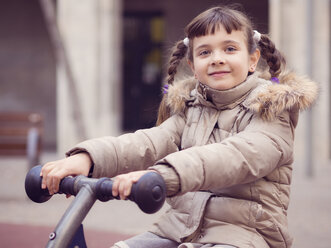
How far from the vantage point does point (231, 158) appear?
1859 millimetres

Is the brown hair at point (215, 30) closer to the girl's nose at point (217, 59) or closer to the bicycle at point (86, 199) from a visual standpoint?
the girl's nose at point (217, 59)

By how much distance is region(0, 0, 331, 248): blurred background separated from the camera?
5664 millimetres

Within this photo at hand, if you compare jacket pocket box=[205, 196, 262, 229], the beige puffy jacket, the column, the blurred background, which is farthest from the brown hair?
the column

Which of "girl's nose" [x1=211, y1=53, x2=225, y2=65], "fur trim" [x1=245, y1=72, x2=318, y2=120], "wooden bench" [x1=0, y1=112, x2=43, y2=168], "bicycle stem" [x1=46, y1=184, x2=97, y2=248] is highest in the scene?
"girl's nose" [x1=211, y1=53, x2=225, y2=65]

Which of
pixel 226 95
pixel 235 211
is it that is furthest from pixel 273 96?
pixel 235 211

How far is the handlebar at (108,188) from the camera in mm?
1494

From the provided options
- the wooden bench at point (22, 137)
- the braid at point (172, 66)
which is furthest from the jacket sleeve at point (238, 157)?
the wooden bench at point (22, 137)

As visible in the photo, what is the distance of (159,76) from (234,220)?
12.3 m

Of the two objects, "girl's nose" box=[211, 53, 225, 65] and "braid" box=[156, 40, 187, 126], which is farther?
"braid" box=[156, 40, 187, 126]

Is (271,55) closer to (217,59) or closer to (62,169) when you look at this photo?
(217,59)

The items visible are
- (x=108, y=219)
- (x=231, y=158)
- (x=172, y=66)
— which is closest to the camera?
(x=231, y=158)

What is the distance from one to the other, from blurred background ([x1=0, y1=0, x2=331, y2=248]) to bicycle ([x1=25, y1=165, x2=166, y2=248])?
1.07 m

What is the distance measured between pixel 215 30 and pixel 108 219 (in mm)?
3853

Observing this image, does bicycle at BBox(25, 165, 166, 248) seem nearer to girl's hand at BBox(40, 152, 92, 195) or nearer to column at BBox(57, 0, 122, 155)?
girl's hand at BBox(40, 152, 92, 195)
